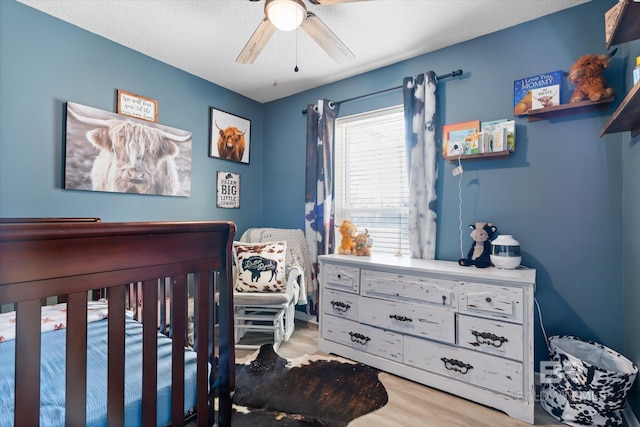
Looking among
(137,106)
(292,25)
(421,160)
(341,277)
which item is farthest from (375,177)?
(137,106)

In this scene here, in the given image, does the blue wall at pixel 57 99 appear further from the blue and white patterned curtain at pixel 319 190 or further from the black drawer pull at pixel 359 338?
the black drawer pull at pixel 359 338

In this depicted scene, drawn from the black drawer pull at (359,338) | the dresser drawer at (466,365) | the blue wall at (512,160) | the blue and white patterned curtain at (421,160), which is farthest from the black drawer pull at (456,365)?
the blue and white patterned curtain at (421,160)

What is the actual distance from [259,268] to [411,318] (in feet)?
4.34

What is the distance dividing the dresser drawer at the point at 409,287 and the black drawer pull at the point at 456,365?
0.34m

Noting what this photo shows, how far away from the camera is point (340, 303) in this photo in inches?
92.4

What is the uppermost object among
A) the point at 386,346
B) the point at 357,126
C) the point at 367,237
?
the point at 357,126

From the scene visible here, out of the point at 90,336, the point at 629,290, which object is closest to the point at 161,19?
the point at 90,336

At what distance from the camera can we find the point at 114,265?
2.50ft

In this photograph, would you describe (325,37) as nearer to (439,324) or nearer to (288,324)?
(439,324)

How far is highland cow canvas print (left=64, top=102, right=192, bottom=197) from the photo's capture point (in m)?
2.14

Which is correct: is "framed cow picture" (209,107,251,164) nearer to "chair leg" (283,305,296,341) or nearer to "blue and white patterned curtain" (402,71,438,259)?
"chair leg" (283,305,296,341)

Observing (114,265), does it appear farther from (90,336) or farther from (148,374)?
(90,336)

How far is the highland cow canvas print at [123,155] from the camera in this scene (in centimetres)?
214

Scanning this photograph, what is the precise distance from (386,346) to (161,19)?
2.82 metres
